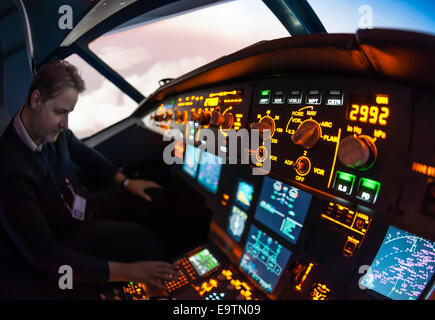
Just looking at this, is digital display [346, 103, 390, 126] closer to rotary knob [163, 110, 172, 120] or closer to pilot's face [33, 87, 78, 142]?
pilot's face [33, 87, 78, 142]

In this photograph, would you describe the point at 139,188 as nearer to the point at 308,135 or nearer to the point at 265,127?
the point at 265,127

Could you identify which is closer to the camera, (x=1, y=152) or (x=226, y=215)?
(x=1, y=152)

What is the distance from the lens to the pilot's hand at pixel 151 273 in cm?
114

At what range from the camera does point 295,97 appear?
0.83m

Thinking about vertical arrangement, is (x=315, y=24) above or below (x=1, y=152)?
above

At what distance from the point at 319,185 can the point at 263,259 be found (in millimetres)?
702

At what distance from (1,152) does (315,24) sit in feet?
6.09

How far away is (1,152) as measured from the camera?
1.01 meters

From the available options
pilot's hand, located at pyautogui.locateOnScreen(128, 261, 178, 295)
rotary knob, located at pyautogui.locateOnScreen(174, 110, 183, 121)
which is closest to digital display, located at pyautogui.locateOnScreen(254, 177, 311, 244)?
pilot's hand, located at pyautogui.locateOnScreen(128, 261, 178, 295)

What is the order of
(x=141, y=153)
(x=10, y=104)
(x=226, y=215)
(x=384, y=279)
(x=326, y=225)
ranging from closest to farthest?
(x=384, y=279)
(x=326, y=225)
(x=10, y=104)
(x=226, y=215)
(x=141, y=153)

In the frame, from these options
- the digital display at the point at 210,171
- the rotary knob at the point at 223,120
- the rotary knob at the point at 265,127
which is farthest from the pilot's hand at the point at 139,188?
the rotary knob at the point at 265,127

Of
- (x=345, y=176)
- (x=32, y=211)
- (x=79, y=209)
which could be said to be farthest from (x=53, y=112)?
(x=345, y=176)

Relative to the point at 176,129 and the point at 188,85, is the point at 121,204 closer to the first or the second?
the point at 176,129
